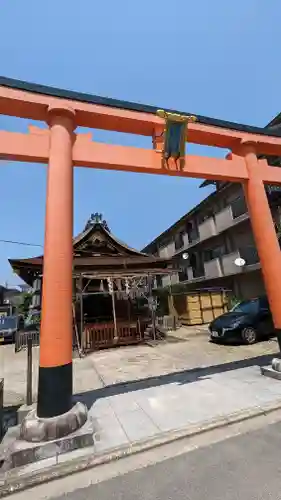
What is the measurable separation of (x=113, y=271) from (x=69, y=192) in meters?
7.10

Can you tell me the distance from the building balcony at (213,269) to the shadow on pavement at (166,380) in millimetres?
11878

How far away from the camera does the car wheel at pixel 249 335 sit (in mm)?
9427

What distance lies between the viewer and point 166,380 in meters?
5.57

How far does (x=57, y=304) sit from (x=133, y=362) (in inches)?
208

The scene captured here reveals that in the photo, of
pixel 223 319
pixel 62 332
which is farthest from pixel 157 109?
pixel 223 319

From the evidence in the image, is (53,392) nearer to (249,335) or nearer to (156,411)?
(156,411)

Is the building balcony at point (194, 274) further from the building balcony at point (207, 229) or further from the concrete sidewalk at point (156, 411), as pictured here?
the concrete sidewalk at point (156, 411)

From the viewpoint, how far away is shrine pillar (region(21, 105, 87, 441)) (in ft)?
10.4

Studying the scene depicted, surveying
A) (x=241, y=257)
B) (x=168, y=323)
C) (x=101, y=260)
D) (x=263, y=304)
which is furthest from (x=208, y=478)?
(x=241, y=257)

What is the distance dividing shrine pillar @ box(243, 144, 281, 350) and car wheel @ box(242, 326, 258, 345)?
16.2 ft

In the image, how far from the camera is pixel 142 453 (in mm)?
2957

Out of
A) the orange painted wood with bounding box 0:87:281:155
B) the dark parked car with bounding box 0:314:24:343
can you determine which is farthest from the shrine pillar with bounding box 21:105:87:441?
the dark parked car with bounding box 0:314:24:343

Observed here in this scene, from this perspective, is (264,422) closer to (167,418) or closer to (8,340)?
(167,418)

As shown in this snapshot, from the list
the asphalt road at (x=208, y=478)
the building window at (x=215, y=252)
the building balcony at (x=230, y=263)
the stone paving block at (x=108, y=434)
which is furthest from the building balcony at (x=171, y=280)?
the asphalt road at (x=208, y=478)
